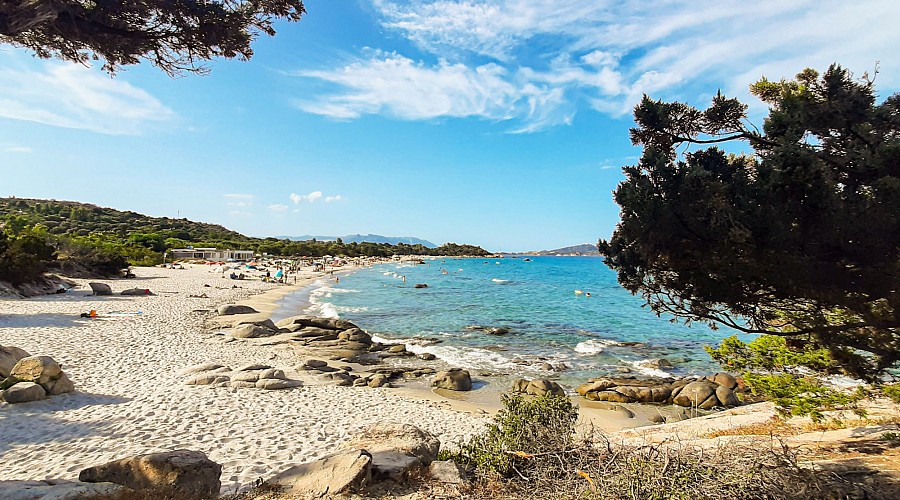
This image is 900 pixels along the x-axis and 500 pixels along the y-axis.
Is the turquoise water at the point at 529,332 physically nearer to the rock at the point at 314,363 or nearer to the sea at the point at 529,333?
the sea at the point at 529,333

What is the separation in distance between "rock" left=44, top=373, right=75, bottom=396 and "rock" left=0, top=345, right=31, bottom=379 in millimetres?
826

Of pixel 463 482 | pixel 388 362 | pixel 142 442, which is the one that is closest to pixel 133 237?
pixel 388 362

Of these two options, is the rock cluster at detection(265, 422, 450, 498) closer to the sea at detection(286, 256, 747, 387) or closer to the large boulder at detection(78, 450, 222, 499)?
the large boulder at detection(78, 450, 222, 499)

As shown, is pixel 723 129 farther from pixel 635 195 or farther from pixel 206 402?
pixel 206 402

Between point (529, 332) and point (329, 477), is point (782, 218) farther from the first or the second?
point (529, 332)

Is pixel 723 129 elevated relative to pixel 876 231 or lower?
elevated

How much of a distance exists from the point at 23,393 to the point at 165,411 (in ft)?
8.26

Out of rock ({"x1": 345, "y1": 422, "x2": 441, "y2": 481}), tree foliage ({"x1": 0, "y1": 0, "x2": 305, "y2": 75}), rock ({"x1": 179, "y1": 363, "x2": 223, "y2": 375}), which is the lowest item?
rock ({"x1": 179, "y1": 363, "x2": 223, "y2": 375})

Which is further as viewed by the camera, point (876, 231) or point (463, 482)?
point (463, 482)

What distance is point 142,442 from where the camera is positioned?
722 cm

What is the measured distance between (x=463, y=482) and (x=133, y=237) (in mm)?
74400

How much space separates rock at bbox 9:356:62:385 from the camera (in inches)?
349

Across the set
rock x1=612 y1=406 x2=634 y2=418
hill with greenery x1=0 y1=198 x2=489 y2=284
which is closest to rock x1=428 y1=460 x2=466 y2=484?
rock x1=612 y1=406 x2=634 y2=418

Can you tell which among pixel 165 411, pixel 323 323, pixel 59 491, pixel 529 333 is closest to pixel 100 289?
pixel 323 323
